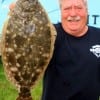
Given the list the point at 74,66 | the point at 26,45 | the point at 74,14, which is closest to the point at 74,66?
the point at 74,66

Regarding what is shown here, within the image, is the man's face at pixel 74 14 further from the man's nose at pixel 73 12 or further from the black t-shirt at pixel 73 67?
the black t-shirt at pixel 73 67

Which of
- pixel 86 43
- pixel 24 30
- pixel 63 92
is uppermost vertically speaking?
pixel 24 30

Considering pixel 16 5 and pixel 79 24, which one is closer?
pixel 16 5

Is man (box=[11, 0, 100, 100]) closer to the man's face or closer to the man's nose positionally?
the man's face

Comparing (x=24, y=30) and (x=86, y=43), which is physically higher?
(x=24, y=30)

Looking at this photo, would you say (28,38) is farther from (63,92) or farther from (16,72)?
(63,92)

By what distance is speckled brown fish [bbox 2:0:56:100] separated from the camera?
3.76m

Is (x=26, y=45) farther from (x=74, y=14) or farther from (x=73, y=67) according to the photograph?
(x=73, y=67)

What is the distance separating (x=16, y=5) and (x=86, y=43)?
97cm

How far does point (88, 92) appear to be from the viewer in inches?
180

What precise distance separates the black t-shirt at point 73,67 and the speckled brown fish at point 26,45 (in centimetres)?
75

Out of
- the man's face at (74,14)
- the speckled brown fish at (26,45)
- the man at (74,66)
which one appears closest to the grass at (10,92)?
the man at (74,66)

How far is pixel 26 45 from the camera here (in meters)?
3.75

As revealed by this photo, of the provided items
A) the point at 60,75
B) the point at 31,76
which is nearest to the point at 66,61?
the point at 60,75
